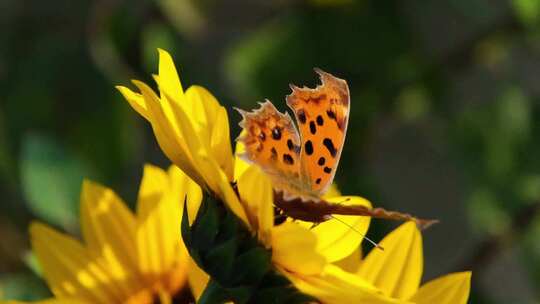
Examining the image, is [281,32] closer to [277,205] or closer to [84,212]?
[84,212]

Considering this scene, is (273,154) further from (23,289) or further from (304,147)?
(23,289)

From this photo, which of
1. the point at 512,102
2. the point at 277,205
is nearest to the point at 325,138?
the point at 277,205

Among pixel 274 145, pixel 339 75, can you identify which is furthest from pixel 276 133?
pixel 339 75

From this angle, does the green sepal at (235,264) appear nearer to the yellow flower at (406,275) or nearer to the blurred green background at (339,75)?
the yellow flower at (406,275)

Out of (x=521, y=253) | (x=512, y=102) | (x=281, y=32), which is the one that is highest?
(x=281, y=32)

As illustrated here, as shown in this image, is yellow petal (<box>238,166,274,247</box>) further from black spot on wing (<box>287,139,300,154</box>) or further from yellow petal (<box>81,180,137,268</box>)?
yellow petal (<box>81,180,137,268</box>)

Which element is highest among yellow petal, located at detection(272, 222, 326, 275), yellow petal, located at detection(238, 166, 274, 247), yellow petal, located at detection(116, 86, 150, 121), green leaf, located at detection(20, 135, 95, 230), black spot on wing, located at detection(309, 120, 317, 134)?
yellow petal, located at detection(116, 86, 150, 121)

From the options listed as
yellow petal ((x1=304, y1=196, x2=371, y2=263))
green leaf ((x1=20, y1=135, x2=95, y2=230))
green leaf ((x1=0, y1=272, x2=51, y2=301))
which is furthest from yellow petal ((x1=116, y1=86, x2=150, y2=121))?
green leaf ((x1=20, y1=135, x2=95, y2=230))
